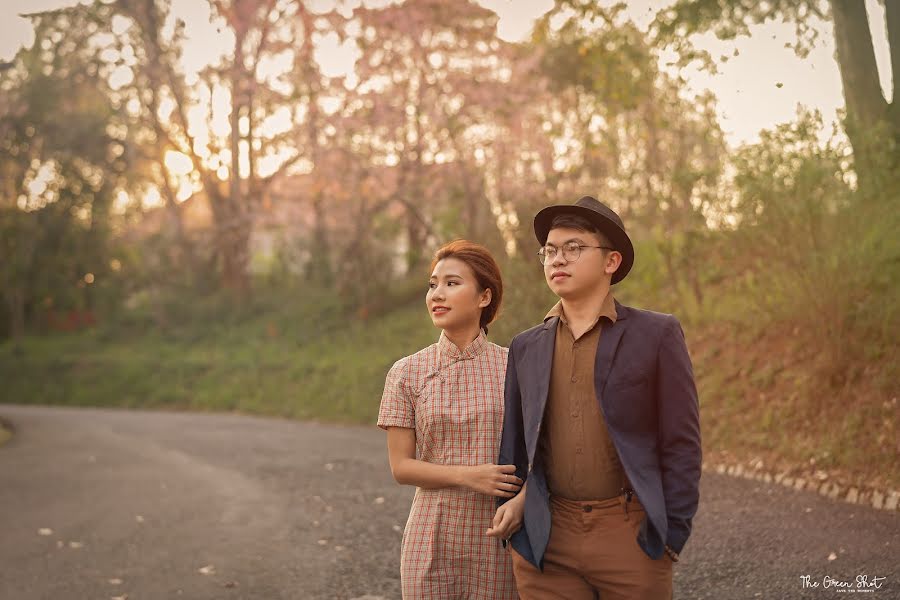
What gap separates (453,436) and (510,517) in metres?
0.35

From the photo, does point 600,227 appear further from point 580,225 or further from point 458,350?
point 458,350

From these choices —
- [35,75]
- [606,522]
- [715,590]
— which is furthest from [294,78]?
[606,522]

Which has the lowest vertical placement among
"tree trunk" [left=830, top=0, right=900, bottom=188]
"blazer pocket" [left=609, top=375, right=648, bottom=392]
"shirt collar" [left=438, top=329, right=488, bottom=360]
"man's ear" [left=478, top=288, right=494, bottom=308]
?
"blazer pocket" [left=609, top=375, right=648, bottom=392]

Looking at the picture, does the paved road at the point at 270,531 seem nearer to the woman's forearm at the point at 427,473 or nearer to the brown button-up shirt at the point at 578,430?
the woman's forearm at the point at 427,473

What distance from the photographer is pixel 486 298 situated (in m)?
3.04

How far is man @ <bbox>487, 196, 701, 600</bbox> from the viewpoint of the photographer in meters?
2.50

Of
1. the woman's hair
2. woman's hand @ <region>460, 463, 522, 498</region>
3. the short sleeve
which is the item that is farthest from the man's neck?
the short sleeve

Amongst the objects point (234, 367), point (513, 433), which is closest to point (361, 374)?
point (234, 367)

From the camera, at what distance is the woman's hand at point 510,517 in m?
2.68

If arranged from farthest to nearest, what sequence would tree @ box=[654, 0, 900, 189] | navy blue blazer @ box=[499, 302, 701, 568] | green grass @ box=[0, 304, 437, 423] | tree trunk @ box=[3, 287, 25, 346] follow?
tree trunk @ box=[3, 287, 25, 346] < green grass @ box=[0, 304, 437, 423] < tree @ box=[654, 0, 900, 189] < navy blue blazer @ box=[499, 302, 701, 568]

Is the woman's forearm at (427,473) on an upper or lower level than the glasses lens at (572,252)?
lower

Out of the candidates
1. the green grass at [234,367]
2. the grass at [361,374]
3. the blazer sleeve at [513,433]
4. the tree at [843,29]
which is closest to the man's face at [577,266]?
the blazer sleeve at [513,433]

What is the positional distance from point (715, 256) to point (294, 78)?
51.6 ft

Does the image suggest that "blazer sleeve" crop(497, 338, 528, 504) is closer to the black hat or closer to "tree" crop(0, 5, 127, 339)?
the black hat
